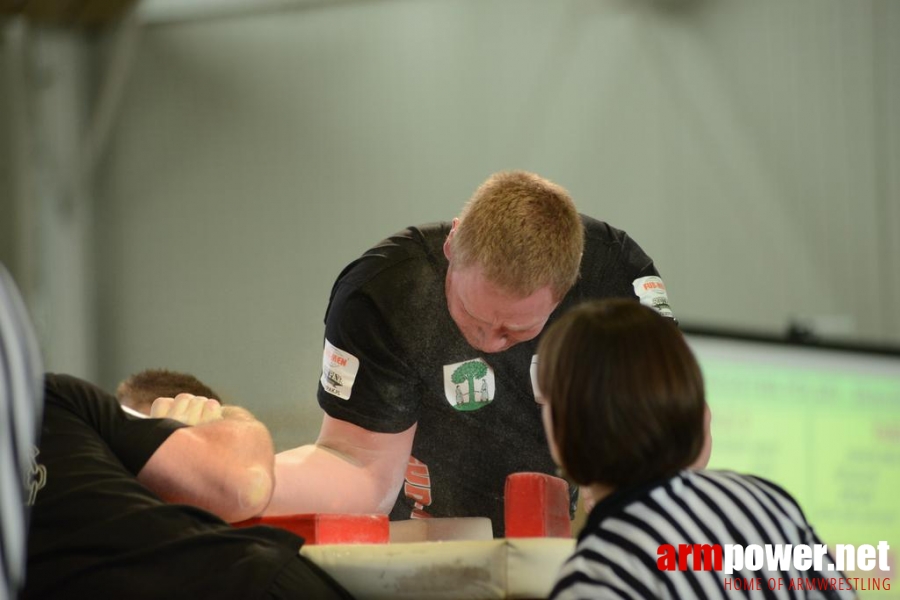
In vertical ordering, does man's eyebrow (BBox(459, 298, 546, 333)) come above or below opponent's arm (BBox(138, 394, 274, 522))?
above

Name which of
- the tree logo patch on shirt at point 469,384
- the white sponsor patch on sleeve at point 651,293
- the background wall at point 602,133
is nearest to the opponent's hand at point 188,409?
the tree logo patch on shirt at point 469,384

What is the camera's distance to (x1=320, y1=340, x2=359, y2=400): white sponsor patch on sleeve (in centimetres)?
168

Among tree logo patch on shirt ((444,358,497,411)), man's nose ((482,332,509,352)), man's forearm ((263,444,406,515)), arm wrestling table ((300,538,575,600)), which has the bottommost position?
man's forearm ((263,444,406,515))

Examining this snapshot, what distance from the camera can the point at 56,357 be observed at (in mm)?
3703

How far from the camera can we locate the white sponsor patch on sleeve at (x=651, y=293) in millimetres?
1703

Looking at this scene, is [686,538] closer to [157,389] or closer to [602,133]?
[157,389]

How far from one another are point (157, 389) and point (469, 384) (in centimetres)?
48

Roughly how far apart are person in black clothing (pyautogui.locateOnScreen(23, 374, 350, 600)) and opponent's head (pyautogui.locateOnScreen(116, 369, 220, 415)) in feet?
1.08

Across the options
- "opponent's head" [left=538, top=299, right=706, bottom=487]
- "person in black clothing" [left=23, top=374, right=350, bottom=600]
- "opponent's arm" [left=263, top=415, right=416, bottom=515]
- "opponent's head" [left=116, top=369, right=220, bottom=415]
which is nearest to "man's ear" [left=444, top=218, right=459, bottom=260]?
"opponent's arm" [left=263, top=415, right=416, bottom=515]

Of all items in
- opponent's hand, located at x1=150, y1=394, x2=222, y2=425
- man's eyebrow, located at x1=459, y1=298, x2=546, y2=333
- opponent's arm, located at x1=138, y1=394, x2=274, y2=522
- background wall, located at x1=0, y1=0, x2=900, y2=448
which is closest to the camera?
opponent's arm, located at x1=138, y1=394, x2=274, y2=522

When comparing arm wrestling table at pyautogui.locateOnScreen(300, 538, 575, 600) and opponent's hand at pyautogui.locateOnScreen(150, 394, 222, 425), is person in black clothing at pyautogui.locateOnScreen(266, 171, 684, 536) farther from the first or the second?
arm wrestling table at pyautogui.locateOnScreen(300, 538, 575, 600)

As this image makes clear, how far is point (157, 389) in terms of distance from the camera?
1596 millimetres

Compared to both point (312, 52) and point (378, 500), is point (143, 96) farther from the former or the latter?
point (378, 500)

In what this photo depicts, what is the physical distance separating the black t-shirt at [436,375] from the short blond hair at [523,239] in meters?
0.10
